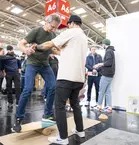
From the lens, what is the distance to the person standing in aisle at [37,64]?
2197 mm

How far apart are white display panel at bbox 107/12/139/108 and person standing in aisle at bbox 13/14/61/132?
7.35 ft

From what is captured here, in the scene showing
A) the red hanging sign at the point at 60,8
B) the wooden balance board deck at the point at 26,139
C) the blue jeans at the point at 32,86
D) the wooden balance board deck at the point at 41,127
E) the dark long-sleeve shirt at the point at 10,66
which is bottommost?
the wooden balance board deck at the point at 26,139

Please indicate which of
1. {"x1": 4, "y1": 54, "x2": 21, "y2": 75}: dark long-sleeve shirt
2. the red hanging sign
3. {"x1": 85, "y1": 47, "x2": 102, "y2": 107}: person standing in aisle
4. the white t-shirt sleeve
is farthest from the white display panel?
the white t-shirt sleeve

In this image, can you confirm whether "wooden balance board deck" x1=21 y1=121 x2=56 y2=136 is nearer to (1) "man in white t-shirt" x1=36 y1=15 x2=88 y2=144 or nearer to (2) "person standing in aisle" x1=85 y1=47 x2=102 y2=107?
(1) "man in white t-shirt" x1=36 y1=15 x2=88 y2=144

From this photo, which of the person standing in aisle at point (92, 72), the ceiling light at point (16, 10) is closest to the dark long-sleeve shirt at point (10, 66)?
the person standing in aisle at point (92, 72)

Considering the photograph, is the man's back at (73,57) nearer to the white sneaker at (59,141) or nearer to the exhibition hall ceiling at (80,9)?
the white sneaker at (59,141)

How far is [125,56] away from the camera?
4.06 metres

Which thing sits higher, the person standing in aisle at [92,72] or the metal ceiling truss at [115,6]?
the metal ceiling truss at [115,6]

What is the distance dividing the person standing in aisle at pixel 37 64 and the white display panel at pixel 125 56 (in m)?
2.24

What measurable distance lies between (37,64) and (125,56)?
2.52 m

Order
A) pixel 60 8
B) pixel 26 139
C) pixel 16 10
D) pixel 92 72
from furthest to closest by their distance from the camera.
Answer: pixel 16 10 < pixel 60 8 < pixel 92 72 < pixel 26 139

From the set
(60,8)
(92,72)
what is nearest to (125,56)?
(92,72)

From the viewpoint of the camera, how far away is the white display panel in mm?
3898

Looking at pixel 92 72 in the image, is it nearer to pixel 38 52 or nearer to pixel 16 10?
pixel 38 52
